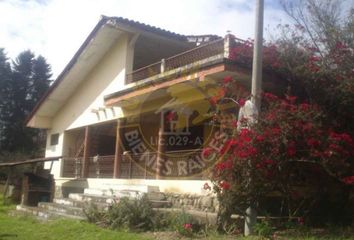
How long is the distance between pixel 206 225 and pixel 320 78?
4.41 m

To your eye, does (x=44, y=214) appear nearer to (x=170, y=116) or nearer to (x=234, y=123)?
(x=170, y=116)

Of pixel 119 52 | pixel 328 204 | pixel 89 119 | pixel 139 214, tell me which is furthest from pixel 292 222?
pixel 89 119

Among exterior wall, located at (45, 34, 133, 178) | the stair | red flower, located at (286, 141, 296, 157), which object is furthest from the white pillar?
exterior wall, located at (45, 34, 133, 178)

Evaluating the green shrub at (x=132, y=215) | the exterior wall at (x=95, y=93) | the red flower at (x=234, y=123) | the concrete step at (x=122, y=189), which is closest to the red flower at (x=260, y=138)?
the red flower at (x=234, y=123)

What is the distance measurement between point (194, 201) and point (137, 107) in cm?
496

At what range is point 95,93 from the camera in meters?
17.9

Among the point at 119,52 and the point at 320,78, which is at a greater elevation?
the point at 119,52

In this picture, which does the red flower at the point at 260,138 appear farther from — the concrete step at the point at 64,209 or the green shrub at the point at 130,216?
the concrete step at the point at 64,209

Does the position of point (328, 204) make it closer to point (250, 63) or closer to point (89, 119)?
point (250, 63)

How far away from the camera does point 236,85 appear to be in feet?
34.4

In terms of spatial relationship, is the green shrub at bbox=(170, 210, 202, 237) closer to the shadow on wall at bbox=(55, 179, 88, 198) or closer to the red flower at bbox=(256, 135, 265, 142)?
the red flower at bbox=(256, 135, 265, 142)

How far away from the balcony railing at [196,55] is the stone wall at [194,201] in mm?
3412

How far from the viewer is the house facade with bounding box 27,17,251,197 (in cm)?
1187

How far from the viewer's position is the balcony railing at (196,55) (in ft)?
35.9
